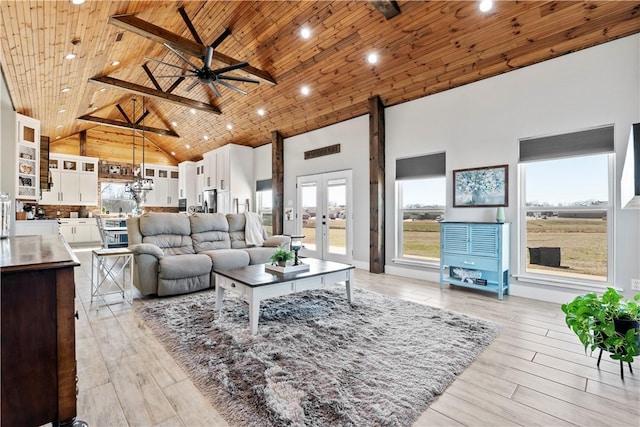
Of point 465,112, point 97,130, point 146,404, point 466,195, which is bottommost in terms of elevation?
point 146,404

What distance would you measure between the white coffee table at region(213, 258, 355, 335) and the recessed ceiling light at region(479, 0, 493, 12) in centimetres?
330

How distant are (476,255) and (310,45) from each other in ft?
13.2

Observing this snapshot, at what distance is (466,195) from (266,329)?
3.52 meters

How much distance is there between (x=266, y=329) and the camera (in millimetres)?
2748

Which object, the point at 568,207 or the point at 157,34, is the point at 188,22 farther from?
the point at 568,207

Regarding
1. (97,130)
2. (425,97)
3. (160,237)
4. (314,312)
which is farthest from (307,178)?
(97,130)

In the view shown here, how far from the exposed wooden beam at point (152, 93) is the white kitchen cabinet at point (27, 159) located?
5.21 ft

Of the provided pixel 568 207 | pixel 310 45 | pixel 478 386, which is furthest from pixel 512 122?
pixel 478 386

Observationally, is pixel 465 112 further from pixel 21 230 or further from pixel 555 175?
pixel 21 230

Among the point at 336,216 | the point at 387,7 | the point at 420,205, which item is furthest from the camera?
the point at 336,216

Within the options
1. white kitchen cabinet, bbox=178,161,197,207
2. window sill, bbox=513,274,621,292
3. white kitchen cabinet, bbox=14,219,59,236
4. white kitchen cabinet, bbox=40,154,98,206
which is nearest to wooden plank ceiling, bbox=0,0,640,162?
white kitchen cabinet, bbox=14,219,59,236

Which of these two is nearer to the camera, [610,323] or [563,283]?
[610,323]

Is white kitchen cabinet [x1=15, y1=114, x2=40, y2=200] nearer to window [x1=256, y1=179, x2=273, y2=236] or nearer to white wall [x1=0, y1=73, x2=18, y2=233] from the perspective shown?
white wall [x1=0, y1=73, x2=18, y2=233]

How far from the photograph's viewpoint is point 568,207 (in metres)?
3.77
